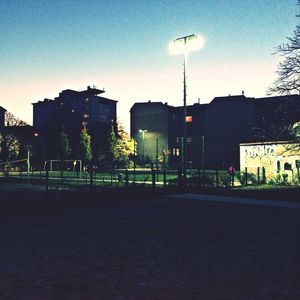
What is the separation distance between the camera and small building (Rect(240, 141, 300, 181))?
26.9 m

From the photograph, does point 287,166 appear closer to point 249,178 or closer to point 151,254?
point 249,178

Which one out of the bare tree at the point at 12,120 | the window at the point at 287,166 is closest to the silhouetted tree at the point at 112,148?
the bare tree at the point at 12,120

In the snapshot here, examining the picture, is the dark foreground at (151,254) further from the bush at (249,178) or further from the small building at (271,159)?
the small building at (271,159)

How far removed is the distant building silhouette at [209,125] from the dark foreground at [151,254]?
135ft

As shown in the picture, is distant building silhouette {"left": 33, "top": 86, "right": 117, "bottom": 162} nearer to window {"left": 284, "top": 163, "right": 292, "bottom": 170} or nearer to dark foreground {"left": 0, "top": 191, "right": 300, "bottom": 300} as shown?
window {"left": 284, "top": 163, "right": 292, "bottom": 170}

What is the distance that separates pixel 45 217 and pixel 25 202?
2.44 m

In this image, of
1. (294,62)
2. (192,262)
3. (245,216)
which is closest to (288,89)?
(294,62)

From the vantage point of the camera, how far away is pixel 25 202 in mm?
14109

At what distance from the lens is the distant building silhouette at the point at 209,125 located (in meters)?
65.6

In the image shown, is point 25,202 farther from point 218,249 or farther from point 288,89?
point 288,89

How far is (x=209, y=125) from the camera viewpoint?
68062 millimetres

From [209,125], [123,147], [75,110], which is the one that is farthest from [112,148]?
[75,110]

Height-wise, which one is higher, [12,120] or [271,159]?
[12,120]

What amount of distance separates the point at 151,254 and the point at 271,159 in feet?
76.3
